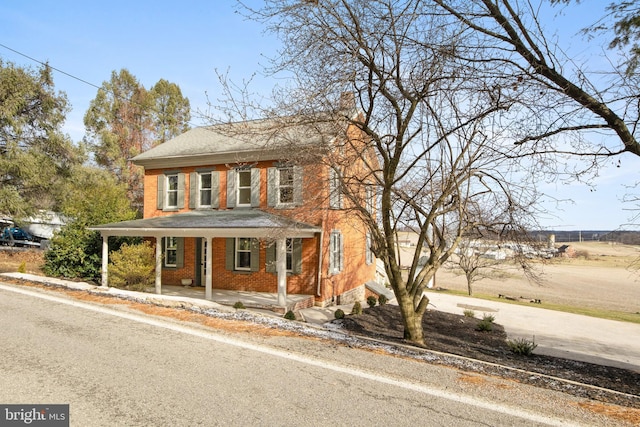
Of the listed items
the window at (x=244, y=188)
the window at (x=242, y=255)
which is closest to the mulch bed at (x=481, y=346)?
the window at (x=242, y=255)

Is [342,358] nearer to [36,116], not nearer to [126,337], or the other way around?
[126,337]

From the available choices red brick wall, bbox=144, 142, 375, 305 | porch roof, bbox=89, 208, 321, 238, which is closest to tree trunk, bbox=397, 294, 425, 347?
porch roof, bbox=89, 208, 321, 238

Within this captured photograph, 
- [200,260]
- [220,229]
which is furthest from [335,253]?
[200,260]

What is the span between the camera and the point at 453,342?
31.1 feet

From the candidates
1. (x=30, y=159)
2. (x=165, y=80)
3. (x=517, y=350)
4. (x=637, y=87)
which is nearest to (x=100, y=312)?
(x=517, y=350)

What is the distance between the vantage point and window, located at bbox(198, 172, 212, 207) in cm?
1620

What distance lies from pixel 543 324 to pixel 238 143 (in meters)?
13.6

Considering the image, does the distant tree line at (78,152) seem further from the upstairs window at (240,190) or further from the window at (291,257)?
the window at (291,257)

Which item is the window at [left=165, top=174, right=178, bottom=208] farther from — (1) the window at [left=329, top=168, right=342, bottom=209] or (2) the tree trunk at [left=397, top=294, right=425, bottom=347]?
(2) the tree trunk at [left=397, top=294, right=425, bottom=347]

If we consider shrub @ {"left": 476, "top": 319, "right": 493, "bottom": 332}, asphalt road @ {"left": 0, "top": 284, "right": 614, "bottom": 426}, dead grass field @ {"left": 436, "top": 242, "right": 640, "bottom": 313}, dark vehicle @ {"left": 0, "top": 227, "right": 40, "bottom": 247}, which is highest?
dark vehicle @ {"left": 0, "top": 227, "right": 40, "bottom": 247}

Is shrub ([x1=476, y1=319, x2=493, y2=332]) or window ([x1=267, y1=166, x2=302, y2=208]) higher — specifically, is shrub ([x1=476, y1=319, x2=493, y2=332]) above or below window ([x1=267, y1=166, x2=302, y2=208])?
below

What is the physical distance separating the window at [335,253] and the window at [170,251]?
671cm

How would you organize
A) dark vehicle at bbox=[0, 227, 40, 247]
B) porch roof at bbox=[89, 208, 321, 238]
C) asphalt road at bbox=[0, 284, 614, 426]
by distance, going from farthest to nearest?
1. dark vehicle at bbox=[0, 227, 40, 247]
2. porch roof at bbox=[89, 208, 321, 238]
3. asphalt road at bbox=[0, 284, 614, 426]

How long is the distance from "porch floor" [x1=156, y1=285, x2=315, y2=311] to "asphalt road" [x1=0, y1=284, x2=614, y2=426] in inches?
246
